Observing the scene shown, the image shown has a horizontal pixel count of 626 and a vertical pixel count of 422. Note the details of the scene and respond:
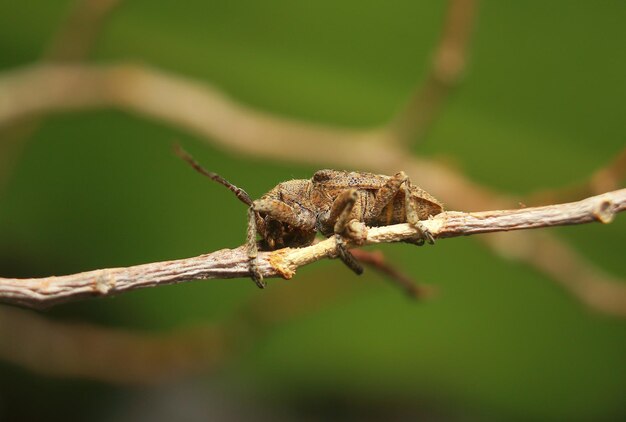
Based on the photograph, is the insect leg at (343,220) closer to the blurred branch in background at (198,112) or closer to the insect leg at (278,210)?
the insect leg at (278,210)

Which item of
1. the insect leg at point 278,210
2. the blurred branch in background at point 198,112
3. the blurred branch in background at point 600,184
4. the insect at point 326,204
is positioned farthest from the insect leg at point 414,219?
the blurred branch in background at point 198,112

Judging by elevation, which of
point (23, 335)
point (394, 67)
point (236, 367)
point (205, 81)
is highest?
point (394, 67)

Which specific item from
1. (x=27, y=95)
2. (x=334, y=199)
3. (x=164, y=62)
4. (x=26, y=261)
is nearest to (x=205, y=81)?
(x=164, y=62)

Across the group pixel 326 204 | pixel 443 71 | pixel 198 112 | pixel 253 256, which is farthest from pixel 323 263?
pixel 253 256

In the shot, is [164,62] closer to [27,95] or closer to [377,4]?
[27,95]

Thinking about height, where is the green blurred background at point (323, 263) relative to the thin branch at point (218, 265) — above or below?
above
